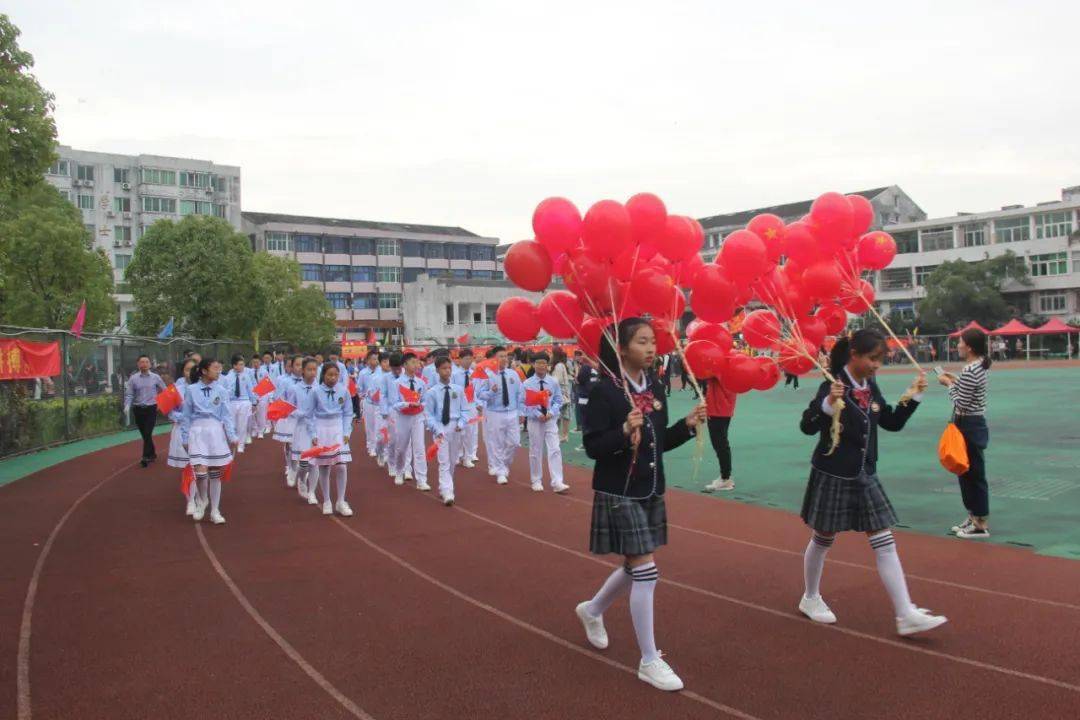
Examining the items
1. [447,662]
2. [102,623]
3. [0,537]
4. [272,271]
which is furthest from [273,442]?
[272,271]

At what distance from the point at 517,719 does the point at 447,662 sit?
2.91ft

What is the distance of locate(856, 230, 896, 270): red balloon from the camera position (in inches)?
263

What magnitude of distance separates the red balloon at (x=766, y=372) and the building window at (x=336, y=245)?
6772cm

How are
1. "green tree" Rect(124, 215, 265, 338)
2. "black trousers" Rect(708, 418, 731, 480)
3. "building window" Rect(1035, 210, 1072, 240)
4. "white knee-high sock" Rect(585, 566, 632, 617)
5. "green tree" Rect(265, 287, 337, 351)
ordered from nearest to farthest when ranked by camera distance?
"white knee-high sock" Rect(585, 566, 632, 617) < "black trousers" Rect(708, 418, 731, 480) < "green tree" Rect(124, 215, 265, 338) < "green tree" Rect(265, 287, 337, 351) < "building window" Rect(1035, 210, 1072, 240)

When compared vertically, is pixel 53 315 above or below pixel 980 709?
above

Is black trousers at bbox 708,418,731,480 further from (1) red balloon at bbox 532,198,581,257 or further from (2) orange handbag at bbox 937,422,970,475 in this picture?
(1) red balloon at bbox 532,198,581,257

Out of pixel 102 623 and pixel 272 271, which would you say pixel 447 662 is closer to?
pixel 102 623

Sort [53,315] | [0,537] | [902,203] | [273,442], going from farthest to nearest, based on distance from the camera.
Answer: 1. [902,203]
2. [53,315]
3. [273,442]
4. [0,537]

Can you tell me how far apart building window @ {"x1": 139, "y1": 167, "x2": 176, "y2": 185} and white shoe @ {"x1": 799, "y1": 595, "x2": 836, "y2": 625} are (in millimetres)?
69915

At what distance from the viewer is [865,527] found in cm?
517

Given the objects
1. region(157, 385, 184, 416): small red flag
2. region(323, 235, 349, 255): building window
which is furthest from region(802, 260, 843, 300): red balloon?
region(323, 235, 349, 255): building window

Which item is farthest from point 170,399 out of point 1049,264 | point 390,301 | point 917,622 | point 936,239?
point 390,301

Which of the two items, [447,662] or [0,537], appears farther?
[0,537]

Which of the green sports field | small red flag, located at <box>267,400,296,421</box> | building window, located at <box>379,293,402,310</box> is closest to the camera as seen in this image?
the green sports field
